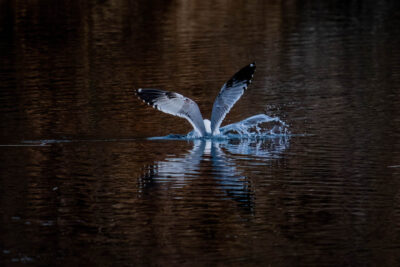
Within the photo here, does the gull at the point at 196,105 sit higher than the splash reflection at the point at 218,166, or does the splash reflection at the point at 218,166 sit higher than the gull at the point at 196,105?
the gull at the point at 196,105

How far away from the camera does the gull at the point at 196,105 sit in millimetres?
16703

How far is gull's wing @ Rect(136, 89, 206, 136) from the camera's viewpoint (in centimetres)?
1672

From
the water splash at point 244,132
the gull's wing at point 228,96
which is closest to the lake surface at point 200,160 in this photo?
the water splash at point 244,132

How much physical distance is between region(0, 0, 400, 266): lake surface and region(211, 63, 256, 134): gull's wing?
38 centimetres

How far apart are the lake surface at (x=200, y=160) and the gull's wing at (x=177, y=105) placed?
16.6 inches

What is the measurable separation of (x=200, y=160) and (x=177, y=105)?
6.76ft

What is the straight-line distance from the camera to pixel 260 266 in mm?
9602

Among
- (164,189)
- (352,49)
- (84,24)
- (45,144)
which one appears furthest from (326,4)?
(164,189)

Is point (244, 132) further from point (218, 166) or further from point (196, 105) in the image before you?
point (218, 166)

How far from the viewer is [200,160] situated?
49.2 feet

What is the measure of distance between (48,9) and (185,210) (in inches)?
1451

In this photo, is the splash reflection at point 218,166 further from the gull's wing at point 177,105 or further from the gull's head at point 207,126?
the gull's wing at point 177,105

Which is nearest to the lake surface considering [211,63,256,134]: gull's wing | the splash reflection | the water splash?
the splash reflection

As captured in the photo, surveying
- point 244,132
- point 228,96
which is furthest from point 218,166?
point 244,132
